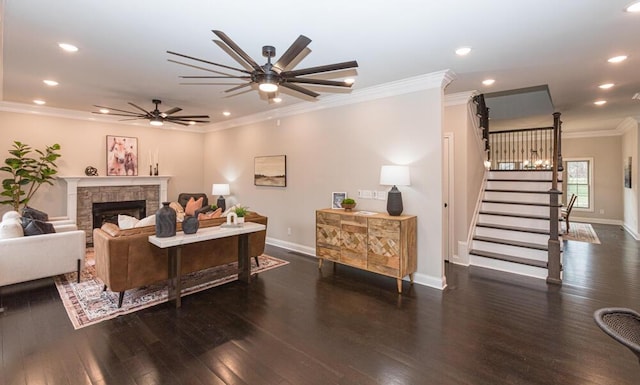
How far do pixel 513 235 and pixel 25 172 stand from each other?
8458mm

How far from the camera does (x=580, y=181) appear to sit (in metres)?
9.19

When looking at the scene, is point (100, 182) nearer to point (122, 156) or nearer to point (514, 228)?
point (122, 156)

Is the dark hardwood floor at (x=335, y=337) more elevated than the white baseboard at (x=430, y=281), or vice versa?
the white baseboard at (x=430, y=281)

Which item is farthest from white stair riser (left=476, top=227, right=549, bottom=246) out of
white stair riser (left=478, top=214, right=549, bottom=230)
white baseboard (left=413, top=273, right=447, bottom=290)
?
white baseboard (left=413, top=273, right=447, bottom=290)

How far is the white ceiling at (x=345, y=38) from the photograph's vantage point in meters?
2.38

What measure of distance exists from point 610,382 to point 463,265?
2783 mm

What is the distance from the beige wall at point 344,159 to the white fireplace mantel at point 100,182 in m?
1.53

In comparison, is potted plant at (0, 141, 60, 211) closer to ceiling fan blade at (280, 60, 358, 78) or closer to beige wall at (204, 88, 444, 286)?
beige wall at (204, 88, 444, 286)

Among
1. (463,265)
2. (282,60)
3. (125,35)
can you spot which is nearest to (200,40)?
(125,35)

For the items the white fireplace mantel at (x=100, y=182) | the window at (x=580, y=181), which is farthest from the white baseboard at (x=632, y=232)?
the white fireplace mantel at (x=100, y=182)

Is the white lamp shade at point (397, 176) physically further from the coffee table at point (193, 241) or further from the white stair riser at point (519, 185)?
the white stair riser at point (519, 185)

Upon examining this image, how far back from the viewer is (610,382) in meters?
2.15

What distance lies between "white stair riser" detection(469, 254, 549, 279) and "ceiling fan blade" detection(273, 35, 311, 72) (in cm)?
421

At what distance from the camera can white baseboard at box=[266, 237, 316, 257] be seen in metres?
5.54
